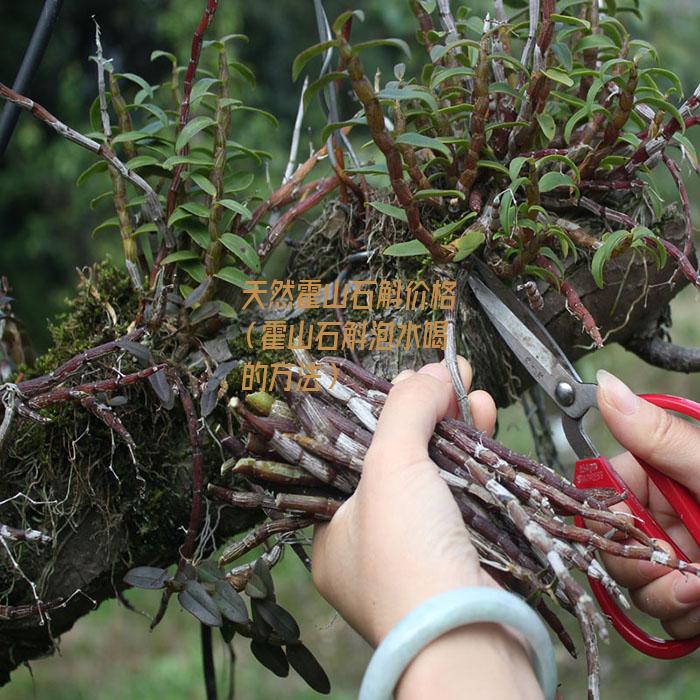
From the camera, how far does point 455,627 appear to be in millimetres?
591

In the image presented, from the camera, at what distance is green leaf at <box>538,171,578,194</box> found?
80 cm

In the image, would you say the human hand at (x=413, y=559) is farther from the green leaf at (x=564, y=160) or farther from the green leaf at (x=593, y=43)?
the green leaf at (x=593, y=43)

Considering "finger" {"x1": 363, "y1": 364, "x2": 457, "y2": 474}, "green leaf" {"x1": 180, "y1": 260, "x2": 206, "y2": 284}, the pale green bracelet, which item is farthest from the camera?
"green leaf" {"x1": 180, "y1": 260, "x2": 206, "y2": 284}

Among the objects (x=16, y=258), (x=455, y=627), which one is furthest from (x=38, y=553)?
(x=16, y=258)

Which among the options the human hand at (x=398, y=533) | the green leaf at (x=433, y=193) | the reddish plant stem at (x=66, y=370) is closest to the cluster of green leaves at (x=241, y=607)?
the human hand at (x=398, y=533)

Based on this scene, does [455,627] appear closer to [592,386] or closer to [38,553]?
[592,386]

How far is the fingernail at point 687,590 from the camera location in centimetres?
76

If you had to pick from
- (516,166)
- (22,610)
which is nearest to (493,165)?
(516,166)

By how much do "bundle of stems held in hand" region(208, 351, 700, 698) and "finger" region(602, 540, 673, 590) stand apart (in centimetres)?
8

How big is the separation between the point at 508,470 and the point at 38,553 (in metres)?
0.53

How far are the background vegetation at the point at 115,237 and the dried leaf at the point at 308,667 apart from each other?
4.46 ft

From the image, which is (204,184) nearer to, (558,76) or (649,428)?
(558,76)

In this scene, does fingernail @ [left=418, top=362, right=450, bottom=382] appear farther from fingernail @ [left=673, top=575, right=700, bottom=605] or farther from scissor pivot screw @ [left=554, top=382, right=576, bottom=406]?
fingernail @ [left=673, top=575, right=700, bottom=605]

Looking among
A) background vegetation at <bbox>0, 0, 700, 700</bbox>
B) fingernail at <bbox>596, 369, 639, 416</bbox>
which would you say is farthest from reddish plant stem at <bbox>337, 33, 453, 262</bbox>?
background vegetation at <bbox>0, 0, 700, 700</bbox>
